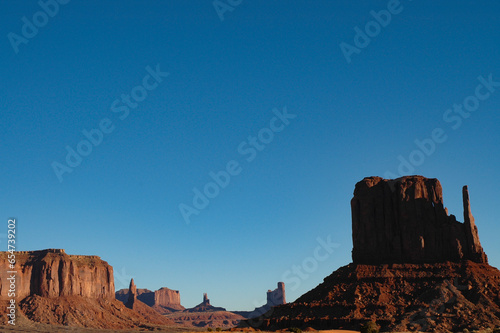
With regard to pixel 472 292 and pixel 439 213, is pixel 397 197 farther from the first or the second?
pixel 472 292

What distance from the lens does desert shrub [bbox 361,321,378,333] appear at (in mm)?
77000

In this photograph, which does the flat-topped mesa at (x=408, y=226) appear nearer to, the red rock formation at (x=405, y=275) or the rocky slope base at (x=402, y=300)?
the red rock formation at (x=405, y=275)

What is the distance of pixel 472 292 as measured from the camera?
289 ft

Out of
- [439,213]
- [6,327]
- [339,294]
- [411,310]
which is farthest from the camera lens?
[6,327]

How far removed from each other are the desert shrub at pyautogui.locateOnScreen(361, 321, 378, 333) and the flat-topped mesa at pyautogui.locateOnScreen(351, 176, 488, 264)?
22.7m

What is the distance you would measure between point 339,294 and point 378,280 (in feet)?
21.5

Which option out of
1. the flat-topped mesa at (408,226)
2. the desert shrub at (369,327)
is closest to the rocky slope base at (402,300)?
the desert shrub at (369,327)

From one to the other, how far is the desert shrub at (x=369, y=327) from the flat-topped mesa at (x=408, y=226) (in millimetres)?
22659

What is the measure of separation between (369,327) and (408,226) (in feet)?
93.6

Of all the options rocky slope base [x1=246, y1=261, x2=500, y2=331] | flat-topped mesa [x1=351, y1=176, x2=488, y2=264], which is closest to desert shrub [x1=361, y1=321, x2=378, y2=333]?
rocky slope base [x1=246, y1=261, x2=500, y2=331]

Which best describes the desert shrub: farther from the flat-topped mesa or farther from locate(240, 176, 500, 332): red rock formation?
the flat-topped mesa

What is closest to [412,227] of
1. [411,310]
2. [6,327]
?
[411,310]

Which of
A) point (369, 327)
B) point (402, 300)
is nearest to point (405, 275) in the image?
point (402, 300)

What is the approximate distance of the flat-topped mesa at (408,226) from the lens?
98.3 m
